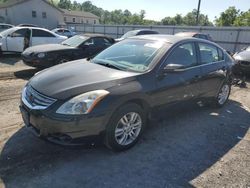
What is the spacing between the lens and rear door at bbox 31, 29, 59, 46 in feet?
38.0

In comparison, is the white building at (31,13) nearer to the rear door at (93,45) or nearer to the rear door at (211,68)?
the rear door at (93,45)

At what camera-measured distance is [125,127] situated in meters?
3.52

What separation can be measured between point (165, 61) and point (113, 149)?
1.63 metres

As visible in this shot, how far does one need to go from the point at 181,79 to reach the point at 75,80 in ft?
6.16

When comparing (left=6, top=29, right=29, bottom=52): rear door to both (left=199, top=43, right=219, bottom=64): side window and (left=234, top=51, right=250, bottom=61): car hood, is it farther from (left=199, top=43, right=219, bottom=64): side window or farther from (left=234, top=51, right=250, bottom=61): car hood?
(left=234, top=51, right=250, bottom=61): car hood

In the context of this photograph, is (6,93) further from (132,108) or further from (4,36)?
(4,36)

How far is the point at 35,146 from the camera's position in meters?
3.57

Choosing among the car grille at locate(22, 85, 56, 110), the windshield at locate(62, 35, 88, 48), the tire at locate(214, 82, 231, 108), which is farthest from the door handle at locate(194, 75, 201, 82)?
the windshield at locate(62, 35, 88, 48)

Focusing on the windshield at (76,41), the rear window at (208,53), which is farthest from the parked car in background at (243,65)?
the windshield at (76,41)

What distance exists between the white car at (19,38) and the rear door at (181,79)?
9.01m

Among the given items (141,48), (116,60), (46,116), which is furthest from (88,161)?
(141,48)

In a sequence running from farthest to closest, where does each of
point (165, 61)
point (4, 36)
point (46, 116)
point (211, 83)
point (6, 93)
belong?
1. point (4, 36)
2. point (6, 93)
3. point (211, 83)
4. point (165, 61)
5. point (46, 116)

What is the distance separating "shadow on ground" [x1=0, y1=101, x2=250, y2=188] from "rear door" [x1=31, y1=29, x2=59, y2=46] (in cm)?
853

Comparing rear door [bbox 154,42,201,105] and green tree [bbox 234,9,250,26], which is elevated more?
green tree [bbox 234,9,250,26]
